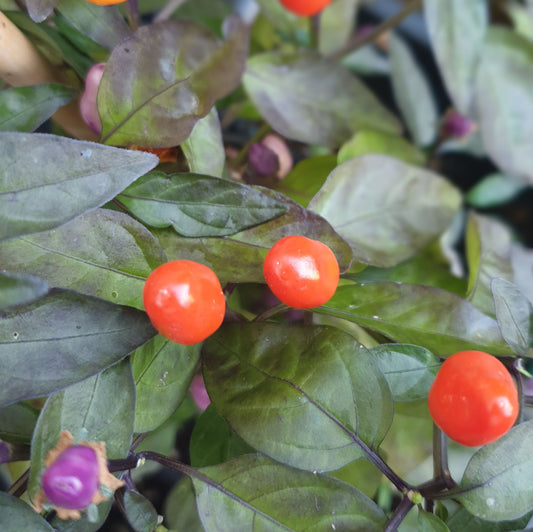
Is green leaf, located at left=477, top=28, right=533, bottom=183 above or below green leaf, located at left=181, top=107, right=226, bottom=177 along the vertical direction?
below

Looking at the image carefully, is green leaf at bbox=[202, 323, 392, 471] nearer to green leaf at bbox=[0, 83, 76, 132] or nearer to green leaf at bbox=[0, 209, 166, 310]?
green leaf at bbox=[0, 209, 166, 310]

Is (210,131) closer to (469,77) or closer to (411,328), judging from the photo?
(411,328)

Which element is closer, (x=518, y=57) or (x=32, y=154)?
(x=32, y=154)

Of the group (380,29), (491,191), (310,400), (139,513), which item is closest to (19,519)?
(139,513)

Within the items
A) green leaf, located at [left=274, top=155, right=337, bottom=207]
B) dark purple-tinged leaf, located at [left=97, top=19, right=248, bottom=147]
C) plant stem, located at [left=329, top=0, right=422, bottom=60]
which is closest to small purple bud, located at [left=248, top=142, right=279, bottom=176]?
green leaf, located at [left=274, top=155, right=337, bottom=207]

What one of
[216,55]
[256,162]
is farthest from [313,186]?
[216,55]

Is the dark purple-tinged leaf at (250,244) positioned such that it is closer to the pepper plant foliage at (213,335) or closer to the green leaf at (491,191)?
the pepper plant foliage at (213,335)
